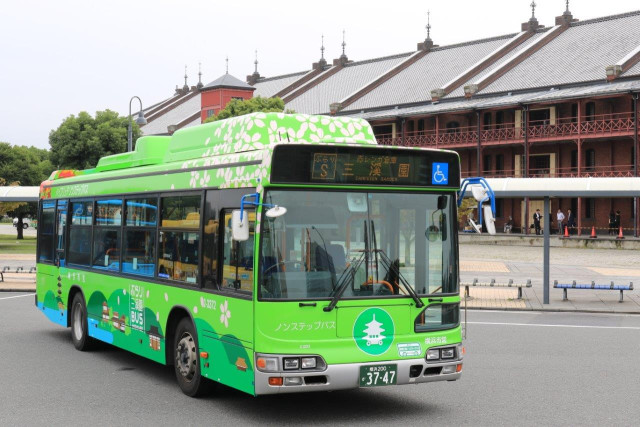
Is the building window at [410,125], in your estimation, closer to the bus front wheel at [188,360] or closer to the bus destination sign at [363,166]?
the bus front wheel at [188,360]

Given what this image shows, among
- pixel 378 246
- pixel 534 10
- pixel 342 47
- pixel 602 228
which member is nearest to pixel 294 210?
pixel 378 246

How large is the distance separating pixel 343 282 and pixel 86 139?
195ft

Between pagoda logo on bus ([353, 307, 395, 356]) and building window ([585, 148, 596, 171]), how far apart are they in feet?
162

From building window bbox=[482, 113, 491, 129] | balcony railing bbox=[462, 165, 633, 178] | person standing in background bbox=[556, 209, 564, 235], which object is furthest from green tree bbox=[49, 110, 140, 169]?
person standing in background bbox=[556, 209, 564, 235]

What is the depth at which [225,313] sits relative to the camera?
880cm

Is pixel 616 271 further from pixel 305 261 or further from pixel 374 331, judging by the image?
pixel 305 261

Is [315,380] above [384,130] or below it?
below

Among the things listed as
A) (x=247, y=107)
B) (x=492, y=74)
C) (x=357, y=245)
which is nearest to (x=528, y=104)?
(x=492, y=74)

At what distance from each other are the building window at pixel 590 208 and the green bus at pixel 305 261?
155ft

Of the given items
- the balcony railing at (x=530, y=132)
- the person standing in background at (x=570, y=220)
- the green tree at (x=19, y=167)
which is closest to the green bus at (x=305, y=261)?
the person standing in background at (x=570, y=220)

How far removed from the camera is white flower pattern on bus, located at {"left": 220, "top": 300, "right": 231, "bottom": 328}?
8.74 m

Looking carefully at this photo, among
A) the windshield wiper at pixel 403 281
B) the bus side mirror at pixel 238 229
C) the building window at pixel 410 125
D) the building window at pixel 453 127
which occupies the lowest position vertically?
the windshield wiper at pixel 403 281

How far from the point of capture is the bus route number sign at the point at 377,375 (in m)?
8.29

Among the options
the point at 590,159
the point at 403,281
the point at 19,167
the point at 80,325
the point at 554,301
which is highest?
the point at 19,167
